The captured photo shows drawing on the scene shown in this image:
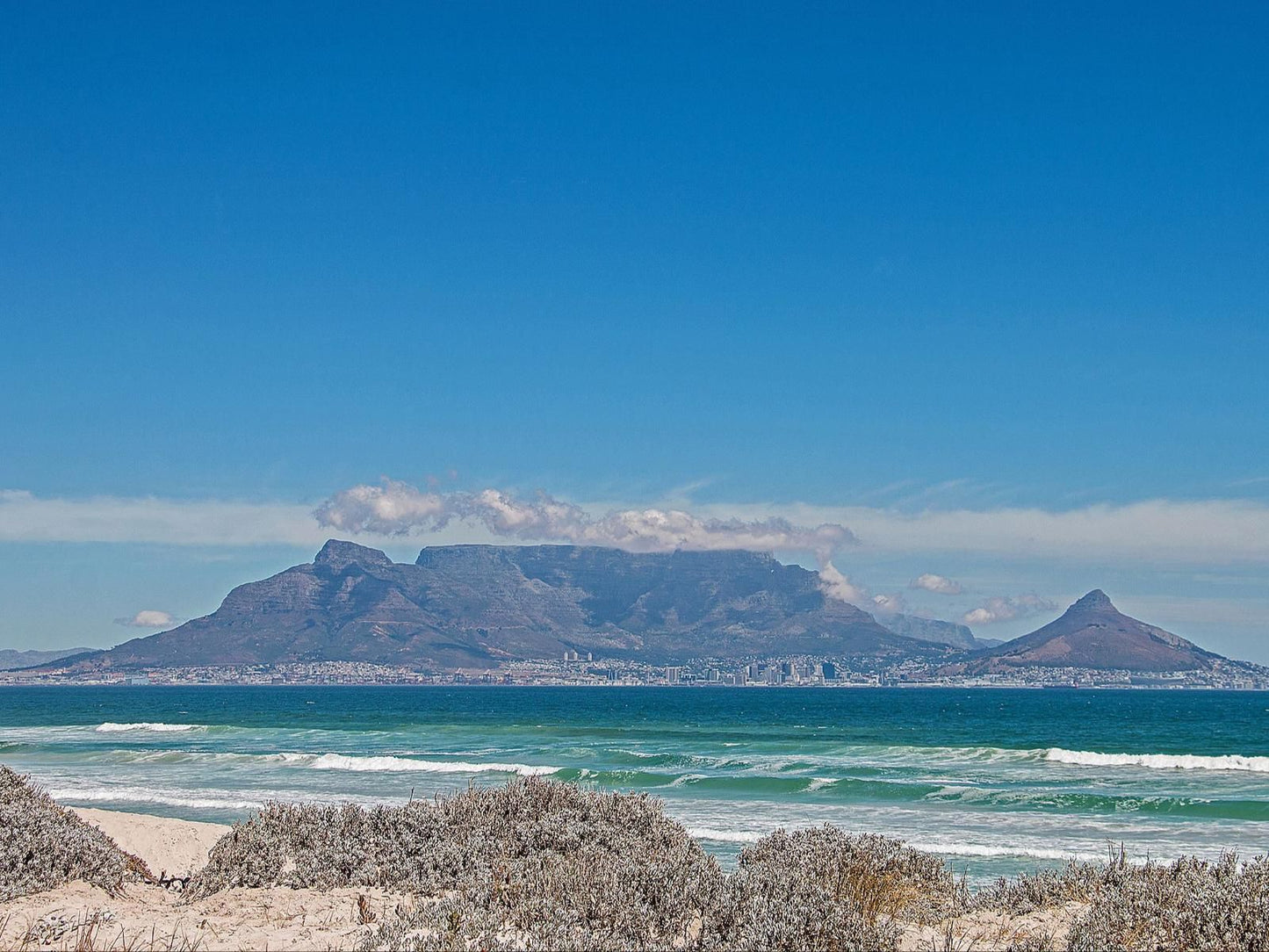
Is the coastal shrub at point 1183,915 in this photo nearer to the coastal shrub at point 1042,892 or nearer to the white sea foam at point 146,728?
the coastal shrub at point 1042,892

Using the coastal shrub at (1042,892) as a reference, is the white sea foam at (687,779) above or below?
below

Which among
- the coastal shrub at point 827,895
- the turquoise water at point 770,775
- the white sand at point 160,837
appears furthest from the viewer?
the turquoise water at point 770,775

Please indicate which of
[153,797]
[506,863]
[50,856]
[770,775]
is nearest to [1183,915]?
[506,863]

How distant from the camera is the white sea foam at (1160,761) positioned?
37.0m

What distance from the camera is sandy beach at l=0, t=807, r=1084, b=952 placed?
762 centimetres

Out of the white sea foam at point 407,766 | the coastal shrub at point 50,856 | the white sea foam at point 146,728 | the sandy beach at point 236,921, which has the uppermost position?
the coastal shrub at point 50,856

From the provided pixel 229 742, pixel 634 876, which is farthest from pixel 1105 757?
pixel 634 876

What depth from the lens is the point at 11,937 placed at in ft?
24.8

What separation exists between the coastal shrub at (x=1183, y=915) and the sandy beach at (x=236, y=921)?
14.7 inches

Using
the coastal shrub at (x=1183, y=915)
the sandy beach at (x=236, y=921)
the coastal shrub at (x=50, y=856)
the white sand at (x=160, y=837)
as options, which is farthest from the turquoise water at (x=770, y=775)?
the coastal shrub at (x=1183, y=915)

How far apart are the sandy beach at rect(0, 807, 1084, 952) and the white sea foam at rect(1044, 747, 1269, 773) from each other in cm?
3119

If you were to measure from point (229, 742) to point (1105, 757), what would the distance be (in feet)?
108

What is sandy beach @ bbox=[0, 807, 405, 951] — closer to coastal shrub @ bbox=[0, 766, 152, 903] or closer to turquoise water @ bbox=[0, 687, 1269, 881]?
coastal shrub @ bbox=[0, 766, 152, 903]

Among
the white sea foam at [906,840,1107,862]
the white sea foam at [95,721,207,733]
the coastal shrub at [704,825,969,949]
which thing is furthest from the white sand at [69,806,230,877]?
the white sea foam at [95,721,207,733]
